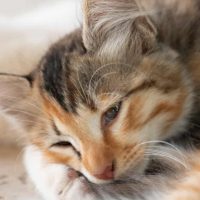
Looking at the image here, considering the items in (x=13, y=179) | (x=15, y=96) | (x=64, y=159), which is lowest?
(x=13, y=179)

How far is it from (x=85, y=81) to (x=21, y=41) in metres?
0.60

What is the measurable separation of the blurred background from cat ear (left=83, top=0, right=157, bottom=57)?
20 centimetres

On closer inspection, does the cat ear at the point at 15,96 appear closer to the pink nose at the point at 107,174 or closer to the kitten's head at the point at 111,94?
the kitten's head at the point at 111,94

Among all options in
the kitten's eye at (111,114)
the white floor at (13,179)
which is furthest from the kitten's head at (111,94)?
the white floor at (13,179)

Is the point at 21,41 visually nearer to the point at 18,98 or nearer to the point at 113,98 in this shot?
the point at 18,98

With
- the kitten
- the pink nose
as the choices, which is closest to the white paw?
the kitten

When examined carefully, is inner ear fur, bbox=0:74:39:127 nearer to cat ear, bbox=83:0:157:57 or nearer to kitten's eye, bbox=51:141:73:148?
kitten's eye, bbox=51:141:73:148

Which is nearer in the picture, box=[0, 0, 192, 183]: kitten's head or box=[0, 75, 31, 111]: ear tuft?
box=[0, 0, 192, 183]: kitten's head

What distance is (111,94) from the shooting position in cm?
129

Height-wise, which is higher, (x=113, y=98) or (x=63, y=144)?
(x=113, y=98)

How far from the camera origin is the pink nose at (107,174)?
125 centimetres

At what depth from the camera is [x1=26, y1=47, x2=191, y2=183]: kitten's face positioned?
4.15 feet

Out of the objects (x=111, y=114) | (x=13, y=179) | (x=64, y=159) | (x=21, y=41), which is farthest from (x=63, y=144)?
(x=21, y=41)

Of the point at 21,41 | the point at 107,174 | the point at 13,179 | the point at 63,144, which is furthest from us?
the point at 21,41
